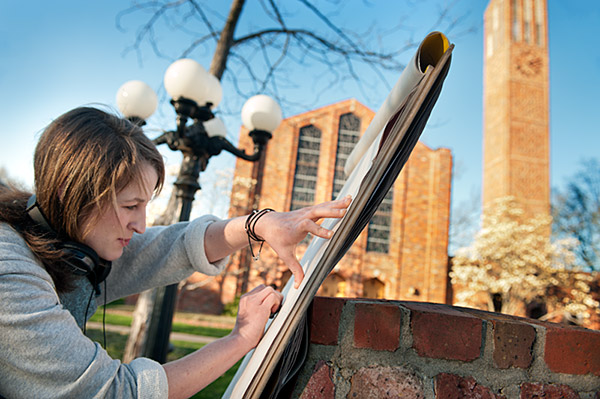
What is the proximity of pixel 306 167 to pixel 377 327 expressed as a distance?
16896mm

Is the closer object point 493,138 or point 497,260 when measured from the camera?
point 497,260

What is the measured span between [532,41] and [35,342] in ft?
87.0

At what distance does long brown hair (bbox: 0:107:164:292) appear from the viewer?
3.25ft

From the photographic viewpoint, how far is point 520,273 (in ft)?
47.7

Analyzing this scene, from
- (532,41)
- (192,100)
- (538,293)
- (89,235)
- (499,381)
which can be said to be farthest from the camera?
(532,41)

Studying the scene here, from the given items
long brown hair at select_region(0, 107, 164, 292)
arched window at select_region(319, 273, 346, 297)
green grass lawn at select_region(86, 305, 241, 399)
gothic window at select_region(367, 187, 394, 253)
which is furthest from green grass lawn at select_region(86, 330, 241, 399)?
gothic window at select_region(367, 187, 394, 253)

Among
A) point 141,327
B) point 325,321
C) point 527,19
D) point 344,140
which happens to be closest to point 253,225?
point 325,321

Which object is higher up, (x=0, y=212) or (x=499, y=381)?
(x=0, y=212)

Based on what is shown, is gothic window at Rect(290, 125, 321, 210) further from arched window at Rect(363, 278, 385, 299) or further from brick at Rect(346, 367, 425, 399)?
brick at Rect(346, 367, 425, 399)

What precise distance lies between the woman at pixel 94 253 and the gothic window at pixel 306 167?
51.5 feet

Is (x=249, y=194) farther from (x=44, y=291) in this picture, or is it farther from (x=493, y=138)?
(x=44, y=291)

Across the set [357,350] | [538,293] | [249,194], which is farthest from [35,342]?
[538,293]

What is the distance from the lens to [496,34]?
23094 millimetres

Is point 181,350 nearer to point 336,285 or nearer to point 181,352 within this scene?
point 181,352
